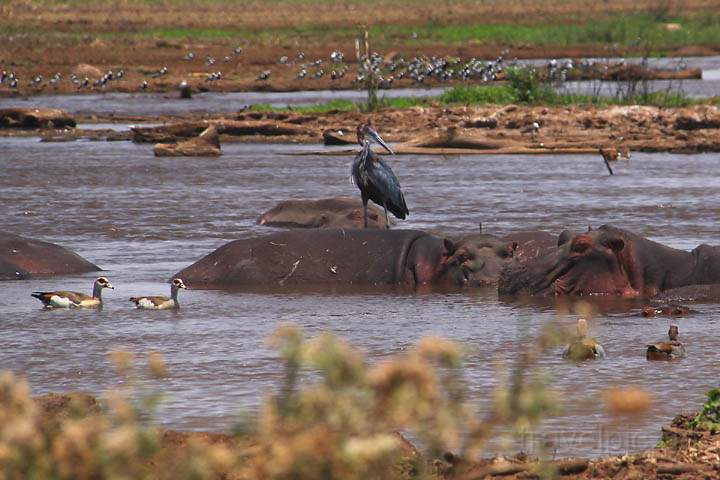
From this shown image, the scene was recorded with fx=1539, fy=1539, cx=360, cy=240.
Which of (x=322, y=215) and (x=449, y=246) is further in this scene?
(x=322, y=215)

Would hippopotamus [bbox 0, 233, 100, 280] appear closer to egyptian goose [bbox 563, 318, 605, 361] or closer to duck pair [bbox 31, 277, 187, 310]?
duck pair [bbox 31, 277, 187, 310]

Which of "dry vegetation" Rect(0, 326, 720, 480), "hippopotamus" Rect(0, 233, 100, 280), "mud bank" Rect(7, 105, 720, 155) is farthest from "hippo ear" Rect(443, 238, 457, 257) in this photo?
"mud bank" Rect(7, 105, 720, 155)

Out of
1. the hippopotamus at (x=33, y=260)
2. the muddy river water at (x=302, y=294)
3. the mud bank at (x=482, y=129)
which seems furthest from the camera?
the mud bank at (x=482, y=129)

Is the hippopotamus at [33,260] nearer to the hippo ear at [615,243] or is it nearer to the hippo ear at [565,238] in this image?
the hippo ear at [565,238]

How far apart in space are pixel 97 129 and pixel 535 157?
1010cm

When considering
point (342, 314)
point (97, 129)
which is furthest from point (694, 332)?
point (97, 129)

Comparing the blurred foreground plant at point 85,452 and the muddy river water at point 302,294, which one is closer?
the blurred foreground plant at point 85,452

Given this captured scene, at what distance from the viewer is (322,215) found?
570 inches

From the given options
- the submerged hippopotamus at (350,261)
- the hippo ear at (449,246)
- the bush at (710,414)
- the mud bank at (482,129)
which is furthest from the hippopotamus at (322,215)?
the mud bank at (482,129)

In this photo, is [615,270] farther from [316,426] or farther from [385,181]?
[316,426]

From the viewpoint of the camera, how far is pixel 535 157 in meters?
22.7

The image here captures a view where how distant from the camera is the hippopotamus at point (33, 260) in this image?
11.5 meters

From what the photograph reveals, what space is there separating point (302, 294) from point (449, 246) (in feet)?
3.58

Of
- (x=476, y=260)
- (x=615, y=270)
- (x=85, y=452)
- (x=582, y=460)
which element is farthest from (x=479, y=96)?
(x=85, y=452)
